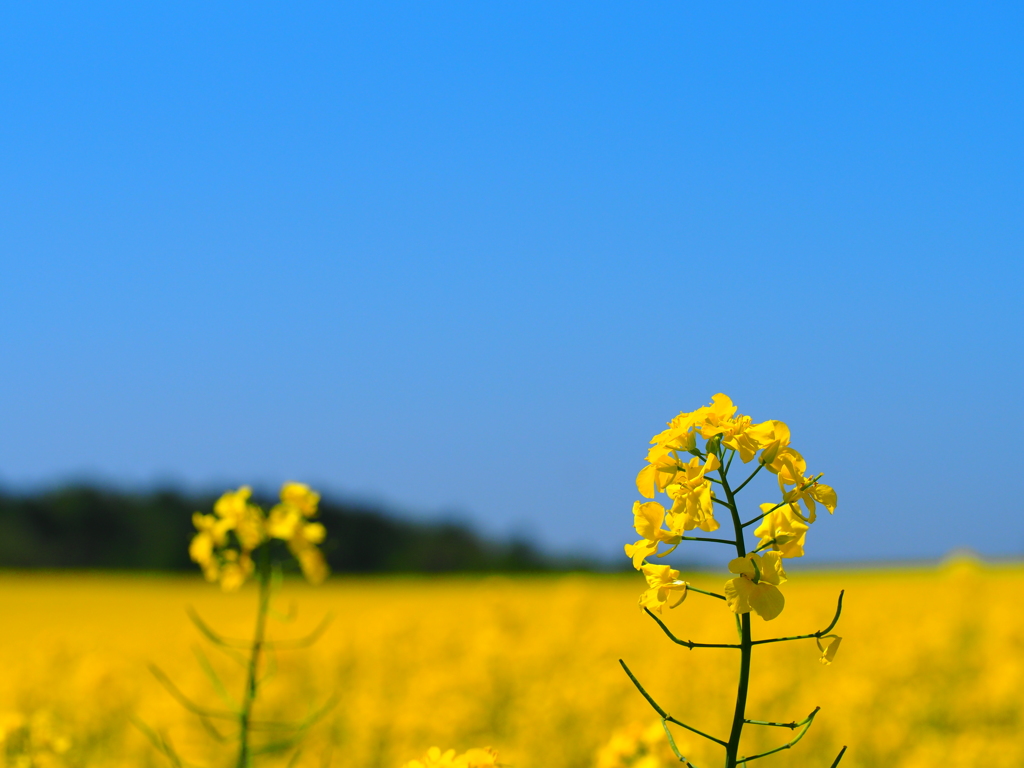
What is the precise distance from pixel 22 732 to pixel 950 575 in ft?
32.9

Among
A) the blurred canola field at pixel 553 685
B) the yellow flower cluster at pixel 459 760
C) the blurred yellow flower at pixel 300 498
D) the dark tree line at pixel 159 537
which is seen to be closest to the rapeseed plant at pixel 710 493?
the yellow flower cluster at pixel 459 760

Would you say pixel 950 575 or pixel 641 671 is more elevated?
pixel 950 575

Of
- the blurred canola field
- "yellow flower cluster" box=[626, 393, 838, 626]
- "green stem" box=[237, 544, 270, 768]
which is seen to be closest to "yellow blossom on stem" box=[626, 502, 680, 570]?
"yellow flower cluster" box=[626, 393, 838, 626]

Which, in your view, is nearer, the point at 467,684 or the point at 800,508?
the point at 800,508

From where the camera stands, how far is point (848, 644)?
9203mm

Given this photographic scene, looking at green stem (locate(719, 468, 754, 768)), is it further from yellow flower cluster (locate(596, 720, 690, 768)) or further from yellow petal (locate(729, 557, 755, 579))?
yellow flower cluster (locate(596, 720, 690, 768))

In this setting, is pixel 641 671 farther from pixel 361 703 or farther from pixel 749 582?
pixel 749 582

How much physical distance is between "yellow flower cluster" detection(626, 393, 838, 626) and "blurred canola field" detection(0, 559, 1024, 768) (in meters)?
3.47

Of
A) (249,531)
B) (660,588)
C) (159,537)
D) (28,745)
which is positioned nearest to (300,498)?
(249,531)

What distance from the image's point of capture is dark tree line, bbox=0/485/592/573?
27922mm

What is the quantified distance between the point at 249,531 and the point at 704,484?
197 centimetres

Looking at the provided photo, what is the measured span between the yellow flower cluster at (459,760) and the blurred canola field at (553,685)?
3.02m

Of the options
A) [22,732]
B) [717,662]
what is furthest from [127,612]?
[22,732]

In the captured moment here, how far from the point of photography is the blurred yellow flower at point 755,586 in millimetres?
1242
